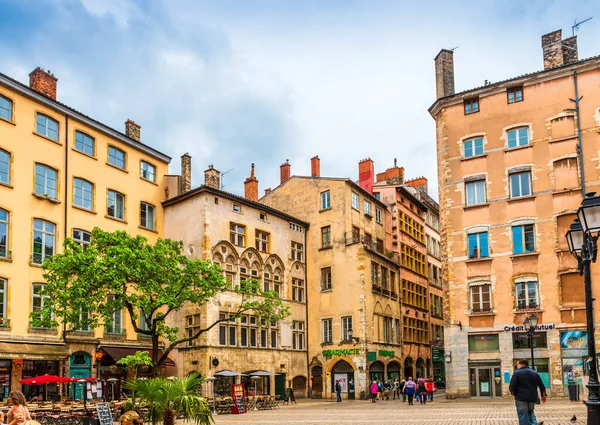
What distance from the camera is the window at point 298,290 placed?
48938mm

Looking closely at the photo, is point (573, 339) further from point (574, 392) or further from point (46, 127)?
point (46, 127)

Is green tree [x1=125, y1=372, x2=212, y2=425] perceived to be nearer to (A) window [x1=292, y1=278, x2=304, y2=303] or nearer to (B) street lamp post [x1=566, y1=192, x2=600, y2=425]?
(B) street lamp post [x1=566, y1=192, x2=600, y2=425]

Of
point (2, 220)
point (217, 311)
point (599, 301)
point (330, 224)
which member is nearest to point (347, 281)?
point (330, 224)

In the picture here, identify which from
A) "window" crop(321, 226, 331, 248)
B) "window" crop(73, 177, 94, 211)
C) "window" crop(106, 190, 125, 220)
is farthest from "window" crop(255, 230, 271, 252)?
"window" crop(73, 177, 94, 211)

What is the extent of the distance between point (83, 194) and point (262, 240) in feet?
42.3

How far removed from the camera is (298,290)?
162 feet

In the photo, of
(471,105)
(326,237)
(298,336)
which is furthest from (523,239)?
(298,336)

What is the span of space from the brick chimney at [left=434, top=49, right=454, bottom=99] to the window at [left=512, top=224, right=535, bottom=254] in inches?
382

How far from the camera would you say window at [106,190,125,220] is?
3972cm

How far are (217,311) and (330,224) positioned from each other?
39.9 ft

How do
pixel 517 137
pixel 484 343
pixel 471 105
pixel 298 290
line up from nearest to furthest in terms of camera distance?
pixel 484 343 → pixel 517 137 → pixel 471 105 → pixel 298 290

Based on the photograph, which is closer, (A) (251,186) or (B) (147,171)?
(B) (147,171)

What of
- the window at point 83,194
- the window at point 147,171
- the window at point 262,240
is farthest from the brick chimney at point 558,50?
the window at point 83,194

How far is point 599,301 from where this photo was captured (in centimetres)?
3628
